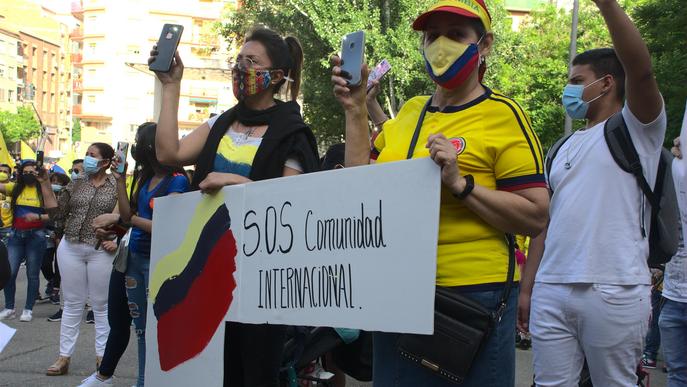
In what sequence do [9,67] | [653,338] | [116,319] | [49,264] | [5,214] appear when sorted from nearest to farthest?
[116,319], [653,338], [49,264], [5,214], [9,67]

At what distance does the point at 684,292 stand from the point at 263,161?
2.60m

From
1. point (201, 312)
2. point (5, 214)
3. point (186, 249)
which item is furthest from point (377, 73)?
point (5, 214)

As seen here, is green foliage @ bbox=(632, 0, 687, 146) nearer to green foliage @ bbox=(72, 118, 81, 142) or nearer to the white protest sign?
the white protest sign

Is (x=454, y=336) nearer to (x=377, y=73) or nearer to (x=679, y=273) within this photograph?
(x=377, y=73)

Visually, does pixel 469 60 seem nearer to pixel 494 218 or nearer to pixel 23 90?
pixel 494 218

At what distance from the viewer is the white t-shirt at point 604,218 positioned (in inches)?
122

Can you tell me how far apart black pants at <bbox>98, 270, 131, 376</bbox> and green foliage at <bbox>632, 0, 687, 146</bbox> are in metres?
12.2

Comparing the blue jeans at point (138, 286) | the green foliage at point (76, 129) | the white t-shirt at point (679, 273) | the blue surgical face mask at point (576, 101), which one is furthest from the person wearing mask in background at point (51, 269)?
the green foliage at point (76, 129)

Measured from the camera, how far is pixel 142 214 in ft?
17.3

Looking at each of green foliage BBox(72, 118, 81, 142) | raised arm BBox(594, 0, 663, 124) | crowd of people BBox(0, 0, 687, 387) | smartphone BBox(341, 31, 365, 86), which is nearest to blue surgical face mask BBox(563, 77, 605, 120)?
crowd of people BBox(0, 0, 687, 387)

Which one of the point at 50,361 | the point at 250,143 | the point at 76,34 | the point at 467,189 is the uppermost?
the point at 76,34

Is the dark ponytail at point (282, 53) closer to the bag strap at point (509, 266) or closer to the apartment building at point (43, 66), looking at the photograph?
the bag strap at point (509, 266)

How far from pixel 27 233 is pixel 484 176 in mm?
9090

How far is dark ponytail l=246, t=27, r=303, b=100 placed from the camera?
3545 mm
